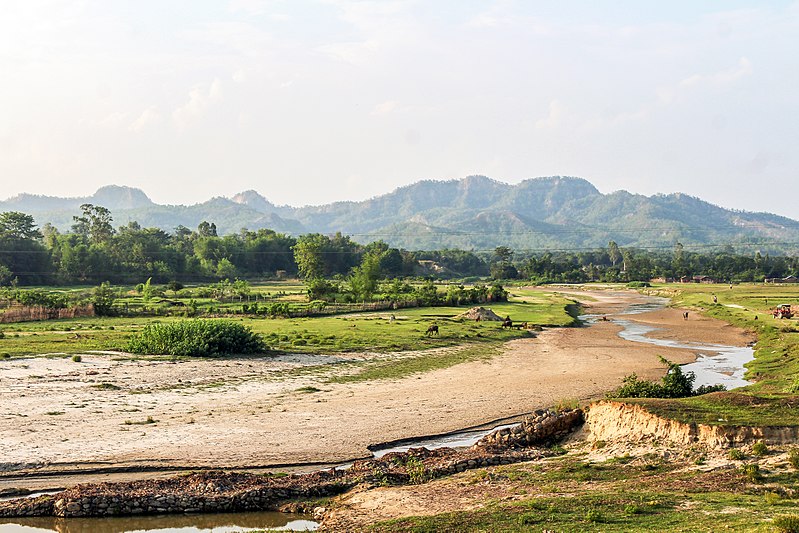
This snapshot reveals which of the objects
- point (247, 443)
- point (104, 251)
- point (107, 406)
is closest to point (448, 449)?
point (247, 443)

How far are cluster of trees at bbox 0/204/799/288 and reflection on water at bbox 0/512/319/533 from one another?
72.7 m

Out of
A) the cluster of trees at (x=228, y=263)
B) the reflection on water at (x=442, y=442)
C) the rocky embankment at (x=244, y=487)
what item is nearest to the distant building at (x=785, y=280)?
the cluster of trees at (x=228, y=263)

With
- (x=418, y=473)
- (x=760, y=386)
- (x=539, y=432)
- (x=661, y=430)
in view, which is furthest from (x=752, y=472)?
(x=760, y=386)

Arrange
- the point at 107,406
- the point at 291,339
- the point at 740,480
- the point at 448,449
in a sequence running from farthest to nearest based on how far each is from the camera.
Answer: the point at 291,339 < the point at 107,406 < the point at 448,449 < the point at 740,480

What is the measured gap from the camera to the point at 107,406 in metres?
27.1

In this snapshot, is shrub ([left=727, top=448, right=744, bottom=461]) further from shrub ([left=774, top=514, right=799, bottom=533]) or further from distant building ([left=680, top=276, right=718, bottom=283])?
distant building ([left=680, top=276, right=718, bottom=283])

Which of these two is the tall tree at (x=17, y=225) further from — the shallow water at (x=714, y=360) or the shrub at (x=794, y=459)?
the shrub at (x=794, y=459)

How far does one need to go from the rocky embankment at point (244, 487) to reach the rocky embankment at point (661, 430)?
1968 millimetres

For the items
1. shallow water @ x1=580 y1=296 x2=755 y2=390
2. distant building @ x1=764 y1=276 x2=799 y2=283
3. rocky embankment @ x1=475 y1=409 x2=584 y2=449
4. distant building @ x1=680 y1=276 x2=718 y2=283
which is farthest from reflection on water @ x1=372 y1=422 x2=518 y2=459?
distant building @ x1=764 y1=276 x2=799 y2=283

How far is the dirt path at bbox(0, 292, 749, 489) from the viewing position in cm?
2134

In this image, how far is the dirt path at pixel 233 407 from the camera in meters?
21.3

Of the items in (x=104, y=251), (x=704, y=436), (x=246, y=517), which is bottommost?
(x=246, y=517)

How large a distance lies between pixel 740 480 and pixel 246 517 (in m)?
11.1

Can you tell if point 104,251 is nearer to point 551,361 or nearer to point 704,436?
point 551,361
